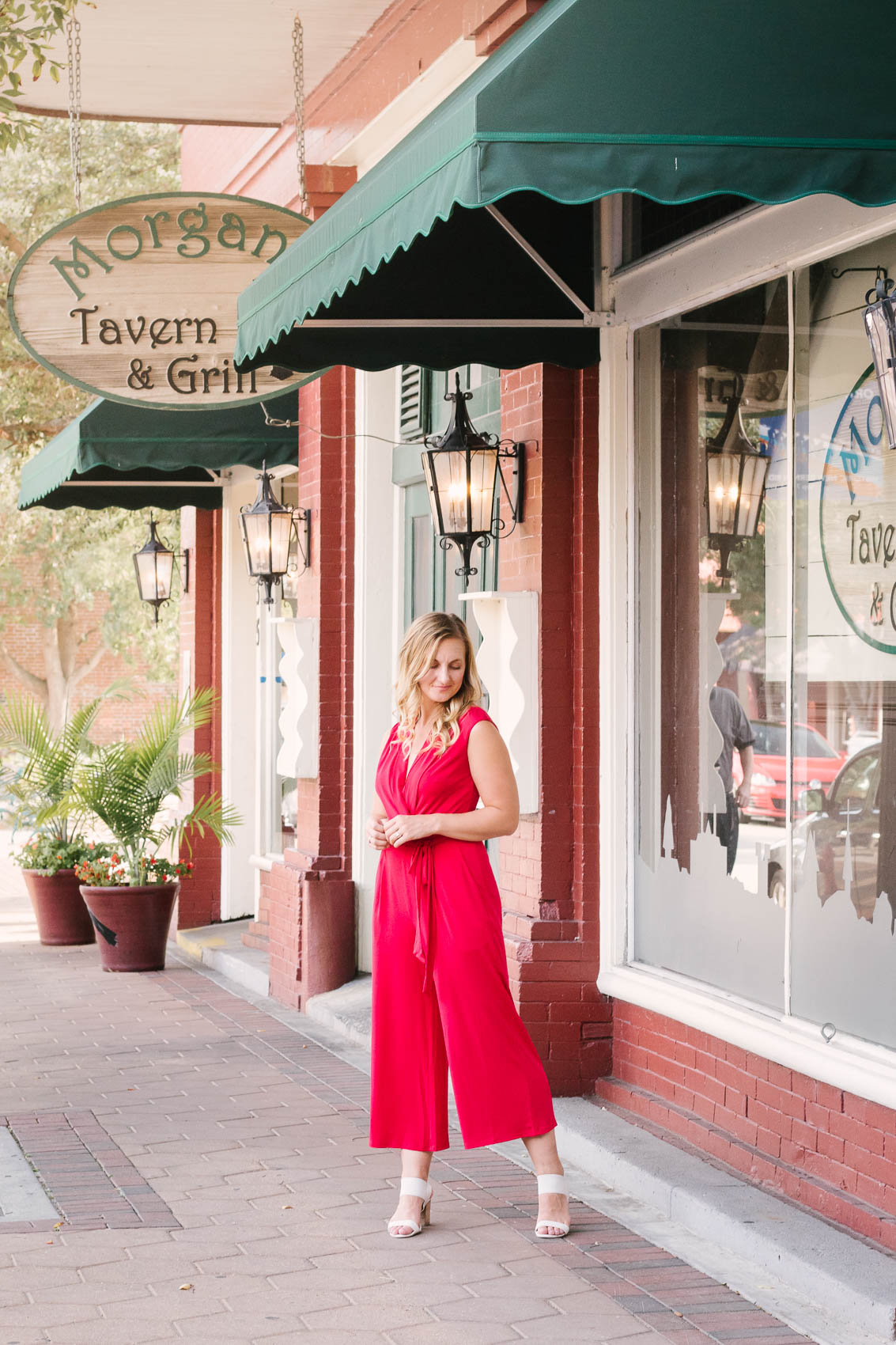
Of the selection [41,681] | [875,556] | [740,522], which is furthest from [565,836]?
[41,681]

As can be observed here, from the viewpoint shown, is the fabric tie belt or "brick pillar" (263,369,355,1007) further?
"brick pillar" (263,369,355,1007)

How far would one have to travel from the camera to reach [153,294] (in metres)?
6.98

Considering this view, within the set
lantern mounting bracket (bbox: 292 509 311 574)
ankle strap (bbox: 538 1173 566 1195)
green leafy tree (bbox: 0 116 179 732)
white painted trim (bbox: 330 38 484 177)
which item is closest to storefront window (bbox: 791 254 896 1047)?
ankle strap (bbox: 538 1173 566 1195)

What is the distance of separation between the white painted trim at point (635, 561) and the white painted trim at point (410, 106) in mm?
1632

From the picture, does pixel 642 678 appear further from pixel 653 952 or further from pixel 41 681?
pixel 41 681

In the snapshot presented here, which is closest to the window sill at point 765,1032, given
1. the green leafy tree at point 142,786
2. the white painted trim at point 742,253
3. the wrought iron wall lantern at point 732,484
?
the wrought iron wall lantern at point 732,484

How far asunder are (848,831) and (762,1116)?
104 centimetres

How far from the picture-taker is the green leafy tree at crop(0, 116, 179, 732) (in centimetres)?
1602

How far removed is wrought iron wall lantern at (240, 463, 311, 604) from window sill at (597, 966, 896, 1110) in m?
3.98

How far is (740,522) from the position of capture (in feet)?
19.1

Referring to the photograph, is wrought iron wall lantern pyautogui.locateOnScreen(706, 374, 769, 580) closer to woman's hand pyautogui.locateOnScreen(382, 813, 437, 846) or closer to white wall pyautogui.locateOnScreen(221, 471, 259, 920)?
woman's hand pyautogui.locateOnScreen(382, 813, 437, 846)

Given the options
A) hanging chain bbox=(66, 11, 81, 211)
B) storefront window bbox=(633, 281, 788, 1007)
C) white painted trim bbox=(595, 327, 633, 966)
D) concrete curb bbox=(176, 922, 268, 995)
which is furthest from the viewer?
concrete curb bbox=(176, 922, 268, 995)

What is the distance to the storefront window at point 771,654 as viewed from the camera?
199 inches

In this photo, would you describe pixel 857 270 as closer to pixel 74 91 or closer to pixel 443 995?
pixel 443 995
